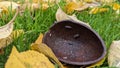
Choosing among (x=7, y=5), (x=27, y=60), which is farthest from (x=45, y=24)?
(x=27, y=60)

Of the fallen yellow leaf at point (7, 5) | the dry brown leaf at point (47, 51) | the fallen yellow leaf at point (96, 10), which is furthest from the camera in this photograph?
the fallen yellow leaf at point (96, 10)

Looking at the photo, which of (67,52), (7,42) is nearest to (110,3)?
(67,52)

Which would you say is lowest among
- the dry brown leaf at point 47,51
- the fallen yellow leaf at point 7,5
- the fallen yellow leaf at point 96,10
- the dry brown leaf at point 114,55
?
the dry brown leaf at point 114,55

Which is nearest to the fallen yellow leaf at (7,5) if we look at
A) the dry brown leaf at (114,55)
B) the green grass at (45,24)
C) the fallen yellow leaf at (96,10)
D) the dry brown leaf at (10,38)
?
the green grass at (45,24)

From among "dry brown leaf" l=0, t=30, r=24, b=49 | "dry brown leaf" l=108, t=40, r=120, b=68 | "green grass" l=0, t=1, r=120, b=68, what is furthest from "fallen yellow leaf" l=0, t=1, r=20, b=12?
"dry brown leaf" l=108, t=40, r=120, b=68

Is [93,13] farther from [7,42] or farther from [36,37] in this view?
[7,42]

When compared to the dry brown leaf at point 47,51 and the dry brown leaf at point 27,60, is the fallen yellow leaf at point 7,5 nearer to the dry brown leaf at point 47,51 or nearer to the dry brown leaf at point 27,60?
the dry brown leaf at point 47,51

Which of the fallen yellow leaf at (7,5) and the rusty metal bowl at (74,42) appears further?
the fallen yellow leaf at (7,5)
